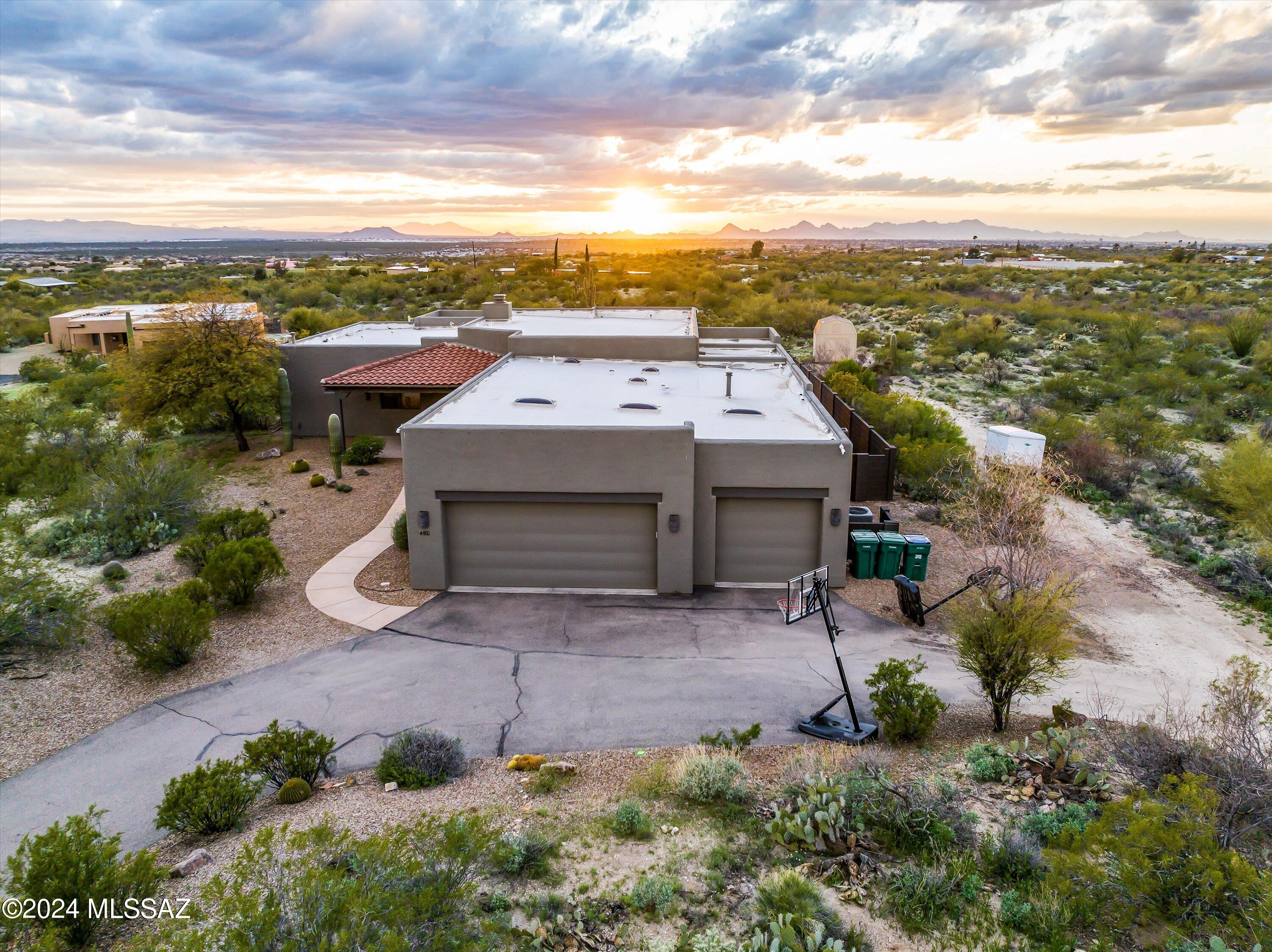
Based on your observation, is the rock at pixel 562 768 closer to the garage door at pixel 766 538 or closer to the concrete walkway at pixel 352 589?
the concrete walkway at pixel 352 589

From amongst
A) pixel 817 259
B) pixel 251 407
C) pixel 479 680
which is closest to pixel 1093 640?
pixel 479 680

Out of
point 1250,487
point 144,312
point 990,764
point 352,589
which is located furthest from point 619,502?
point 144,312

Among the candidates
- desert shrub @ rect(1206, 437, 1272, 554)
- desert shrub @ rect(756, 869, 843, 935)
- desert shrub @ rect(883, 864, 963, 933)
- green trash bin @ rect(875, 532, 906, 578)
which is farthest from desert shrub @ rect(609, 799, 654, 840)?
desert shrub @ rect(1206, 437, 1272, 554)

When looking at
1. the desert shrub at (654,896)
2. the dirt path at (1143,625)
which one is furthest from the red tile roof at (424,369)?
the desert shrub at (654,896)

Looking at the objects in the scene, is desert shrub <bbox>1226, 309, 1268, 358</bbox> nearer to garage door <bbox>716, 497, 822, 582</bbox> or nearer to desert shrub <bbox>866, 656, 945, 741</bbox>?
garage door <bbox>716, 497, 822, 582</bbox>

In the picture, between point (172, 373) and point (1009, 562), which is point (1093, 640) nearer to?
point (1009, 562)
